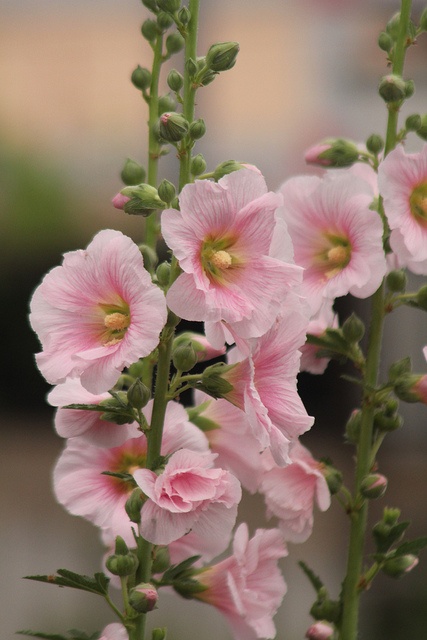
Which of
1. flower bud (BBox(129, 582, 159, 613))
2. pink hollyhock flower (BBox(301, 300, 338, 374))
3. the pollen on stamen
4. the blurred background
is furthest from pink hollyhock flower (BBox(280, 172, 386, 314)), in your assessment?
the blurred background

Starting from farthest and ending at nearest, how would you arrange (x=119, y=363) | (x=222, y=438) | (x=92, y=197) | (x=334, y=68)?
(x=334, y=68), (x=92, y=197), (x=222, y=438), (x=119, y=363)

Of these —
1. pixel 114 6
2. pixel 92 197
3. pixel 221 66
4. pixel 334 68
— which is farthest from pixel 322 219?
pixel 114 6

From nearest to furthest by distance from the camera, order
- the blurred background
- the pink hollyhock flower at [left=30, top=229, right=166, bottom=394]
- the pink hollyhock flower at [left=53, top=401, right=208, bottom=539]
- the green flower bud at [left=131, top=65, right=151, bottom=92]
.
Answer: the pink hollyhock flower at [left=30, top=229, right=166, bottom=394], the pink hollyhock flower at [left=53, top=401, right=208, bottom=539], the green flower bud at [left=131, top=65, right=151, bottom=92], the blurred background

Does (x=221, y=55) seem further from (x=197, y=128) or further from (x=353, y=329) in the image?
(x=353, y=329)

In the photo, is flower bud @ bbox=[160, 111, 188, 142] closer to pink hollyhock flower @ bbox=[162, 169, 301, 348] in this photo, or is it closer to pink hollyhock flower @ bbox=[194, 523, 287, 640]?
pink hollyhock flower @ bbox=[162, 169, 301, 348]

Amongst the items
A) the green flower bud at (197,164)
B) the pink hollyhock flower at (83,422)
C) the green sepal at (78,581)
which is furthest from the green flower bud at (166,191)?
the green sepal at (78,581)

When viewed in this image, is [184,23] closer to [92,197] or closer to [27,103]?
[92,197]
